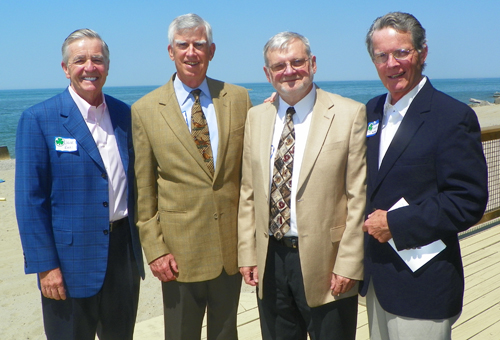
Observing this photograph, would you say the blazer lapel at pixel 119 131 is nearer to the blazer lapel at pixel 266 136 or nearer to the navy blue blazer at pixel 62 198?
the navy blue blazer at pixel 62 198

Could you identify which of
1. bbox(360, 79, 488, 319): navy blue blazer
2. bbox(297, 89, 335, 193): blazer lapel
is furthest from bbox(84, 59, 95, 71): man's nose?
bbox(360, 79, 488, 319): navy blue blazer

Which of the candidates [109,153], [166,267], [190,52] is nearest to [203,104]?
[190,52]

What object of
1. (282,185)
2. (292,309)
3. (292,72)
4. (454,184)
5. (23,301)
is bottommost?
(23,301)

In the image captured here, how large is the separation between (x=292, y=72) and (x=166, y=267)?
123 cm

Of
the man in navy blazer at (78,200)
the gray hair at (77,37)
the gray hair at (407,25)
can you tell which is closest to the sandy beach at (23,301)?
A: the man in navy blazer at (78,200)

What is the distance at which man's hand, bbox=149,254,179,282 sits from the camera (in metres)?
2.58

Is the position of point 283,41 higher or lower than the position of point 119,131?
higher

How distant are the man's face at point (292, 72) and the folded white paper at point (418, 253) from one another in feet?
2.40

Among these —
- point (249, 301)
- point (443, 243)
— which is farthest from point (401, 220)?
point (249, 301)

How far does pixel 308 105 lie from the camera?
7.87 ft

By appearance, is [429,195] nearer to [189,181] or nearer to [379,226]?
[379,226]

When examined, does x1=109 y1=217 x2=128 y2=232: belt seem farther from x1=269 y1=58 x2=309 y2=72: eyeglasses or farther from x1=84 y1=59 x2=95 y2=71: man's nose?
x1=269 y1=58 x2=309 y2=72: eyeglasses

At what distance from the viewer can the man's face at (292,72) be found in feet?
7.58

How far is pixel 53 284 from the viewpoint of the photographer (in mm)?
2424
